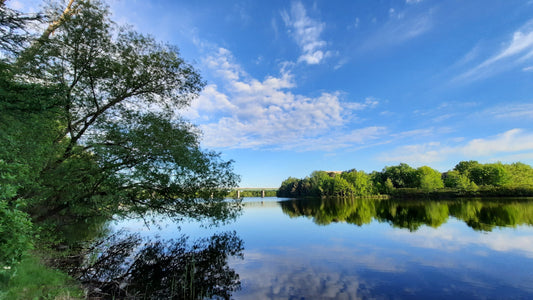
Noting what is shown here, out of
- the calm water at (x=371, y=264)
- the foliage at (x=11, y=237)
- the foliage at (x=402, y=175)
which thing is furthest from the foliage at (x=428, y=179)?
the foliage at (x=11, y=237)

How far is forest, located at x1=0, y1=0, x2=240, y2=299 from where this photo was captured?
961cm

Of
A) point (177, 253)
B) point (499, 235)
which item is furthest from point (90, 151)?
point (499, 235)

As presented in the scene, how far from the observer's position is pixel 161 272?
14195mm

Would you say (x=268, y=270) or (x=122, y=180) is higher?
(x=122, y=180)

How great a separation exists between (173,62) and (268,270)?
15.7m

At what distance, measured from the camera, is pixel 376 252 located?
18.6 m

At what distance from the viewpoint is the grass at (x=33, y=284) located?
677 cm

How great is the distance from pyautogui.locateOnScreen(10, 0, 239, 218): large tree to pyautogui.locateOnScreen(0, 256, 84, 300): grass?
3908 mm

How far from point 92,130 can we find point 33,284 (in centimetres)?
944

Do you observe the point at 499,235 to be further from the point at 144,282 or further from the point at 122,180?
the point at 122,180

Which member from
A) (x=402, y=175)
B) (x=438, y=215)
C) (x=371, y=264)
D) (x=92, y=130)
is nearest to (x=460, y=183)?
(x=402, y=175)

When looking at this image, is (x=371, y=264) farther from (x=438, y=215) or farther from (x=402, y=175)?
(x=402, y=175)

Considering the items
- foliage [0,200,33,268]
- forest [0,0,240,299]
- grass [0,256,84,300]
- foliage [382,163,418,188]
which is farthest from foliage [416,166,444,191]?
foliage [0,200,33,268]

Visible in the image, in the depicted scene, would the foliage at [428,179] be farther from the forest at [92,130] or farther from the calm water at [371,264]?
the forest at [92,130]
